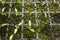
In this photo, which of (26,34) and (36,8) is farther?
(36,8)

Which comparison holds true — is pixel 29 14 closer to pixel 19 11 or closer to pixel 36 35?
pixel 19 11

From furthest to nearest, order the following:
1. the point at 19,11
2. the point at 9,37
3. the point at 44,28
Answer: the point at 19,11 < the point at 44,28 < the point at 9,37

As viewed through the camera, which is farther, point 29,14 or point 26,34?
point 29,14

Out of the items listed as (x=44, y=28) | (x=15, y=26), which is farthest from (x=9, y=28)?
(x=44, y=28)

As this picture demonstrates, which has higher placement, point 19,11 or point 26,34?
point 19,11

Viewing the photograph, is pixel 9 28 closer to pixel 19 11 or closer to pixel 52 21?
pixel 19 11

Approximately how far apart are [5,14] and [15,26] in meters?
0.22

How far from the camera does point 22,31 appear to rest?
1951mm

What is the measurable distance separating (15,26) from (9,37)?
5.7 inches

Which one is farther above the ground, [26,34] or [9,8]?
[9,8]

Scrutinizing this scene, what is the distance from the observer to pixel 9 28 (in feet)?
6.45

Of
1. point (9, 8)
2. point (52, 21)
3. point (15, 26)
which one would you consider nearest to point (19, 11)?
point (9, 8)

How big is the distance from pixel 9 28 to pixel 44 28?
1.27 feet

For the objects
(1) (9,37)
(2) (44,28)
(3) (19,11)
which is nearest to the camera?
(1) (9,37)
